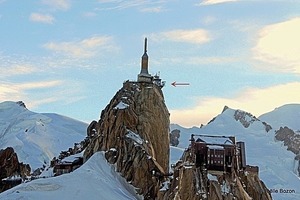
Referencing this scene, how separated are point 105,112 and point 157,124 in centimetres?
1140

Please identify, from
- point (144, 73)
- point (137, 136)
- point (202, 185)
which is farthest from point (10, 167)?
point (202, 185)

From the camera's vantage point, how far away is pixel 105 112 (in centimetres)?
12250

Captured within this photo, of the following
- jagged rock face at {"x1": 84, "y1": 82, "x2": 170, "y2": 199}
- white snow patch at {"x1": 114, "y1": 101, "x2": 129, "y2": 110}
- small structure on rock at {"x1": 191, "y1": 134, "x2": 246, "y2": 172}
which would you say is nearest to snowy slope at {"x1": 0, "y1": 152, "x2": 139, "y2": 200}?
jagged rock face at {"x1": 84, "y1": 82, "x2": 170, "y2": 199}

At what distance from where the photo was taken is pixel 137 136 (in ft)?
378

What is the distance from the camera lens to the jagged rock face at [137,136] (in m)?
108

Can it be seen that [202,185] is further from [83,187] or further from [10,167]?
[10,167]

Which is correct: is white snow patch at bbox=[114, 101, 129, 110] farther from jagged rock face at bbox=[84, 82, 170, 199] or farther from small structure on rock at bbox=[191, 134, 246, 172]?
small structure on rock at bbox=[191, 134, 246, 172]

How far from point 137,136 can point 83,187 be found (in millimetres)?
21221

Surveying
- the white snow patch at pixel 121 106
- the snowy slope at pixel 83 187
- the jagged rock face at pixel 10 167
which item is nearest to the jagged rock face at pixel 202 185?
the snowy slope at pixel 83 187

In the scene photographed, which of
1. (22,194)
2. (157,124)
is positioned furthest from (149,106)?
(22,194)

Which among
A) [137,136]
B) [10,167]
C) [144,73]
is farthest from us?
[10,167]

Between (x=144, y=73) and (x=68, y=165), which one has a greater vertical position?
(x=144, y=73)

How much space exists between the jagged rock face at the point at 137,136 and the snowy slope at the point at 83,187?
9.07 feet

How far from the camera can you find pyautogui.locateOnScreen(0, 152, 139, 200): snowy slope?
305ft
